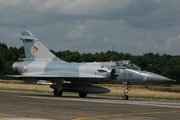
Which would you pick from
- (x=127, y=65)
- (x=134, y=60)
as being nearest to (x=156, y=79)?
(x=127, y=65)

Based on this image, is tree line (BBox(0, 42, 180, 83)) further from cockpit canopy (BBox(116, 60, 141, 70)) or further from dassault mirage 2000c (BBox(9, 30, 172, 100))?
cockpit canopy (BBox(116, 60, 141, 70))

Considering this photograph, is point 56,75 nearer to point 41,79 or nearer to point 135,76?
point 41,79

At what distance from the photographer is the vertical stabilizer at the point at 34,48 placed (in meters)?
31.5

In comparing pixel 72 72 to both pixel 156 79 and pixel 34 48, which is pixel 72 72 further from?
pixel 156 79

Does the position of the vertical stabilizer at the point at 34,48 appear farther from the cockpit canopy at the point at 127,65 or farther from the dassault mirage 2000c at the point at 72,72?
the cockpit canopy at the point at 127,65

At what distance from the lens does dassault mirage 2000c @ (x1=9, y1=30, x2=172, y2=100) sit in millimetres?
26781

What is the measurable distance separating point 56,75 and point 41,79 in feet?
3.61

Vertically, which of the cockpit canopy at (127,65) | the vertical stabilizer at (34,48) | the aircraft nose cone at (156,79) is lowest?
the aircraft nose cone at (156,79)

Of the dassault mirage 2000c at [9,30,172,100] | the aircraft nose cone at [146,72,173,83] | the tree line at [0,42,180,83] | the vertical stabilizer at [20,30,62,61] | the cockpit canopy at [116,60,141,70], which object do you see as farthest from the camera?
the tree line at [0,42,180,83]

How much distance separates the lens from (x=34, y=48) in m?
31.8

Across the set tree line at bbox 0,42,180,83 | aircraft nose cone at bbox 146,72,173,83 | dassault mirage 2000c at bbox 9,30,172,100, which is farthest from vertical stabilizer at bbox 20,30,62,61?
tree line at bbox 0,42,180,83

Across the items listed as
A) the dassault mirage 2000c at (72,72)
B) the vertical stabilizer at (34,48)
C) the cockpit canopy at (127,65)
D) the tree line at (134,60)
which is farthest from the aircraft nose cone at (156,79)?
the tree line at (134,60)

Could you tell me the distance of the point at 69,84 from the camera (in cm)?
2895

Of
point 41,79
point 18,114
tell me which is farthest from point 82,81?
point 18,114
